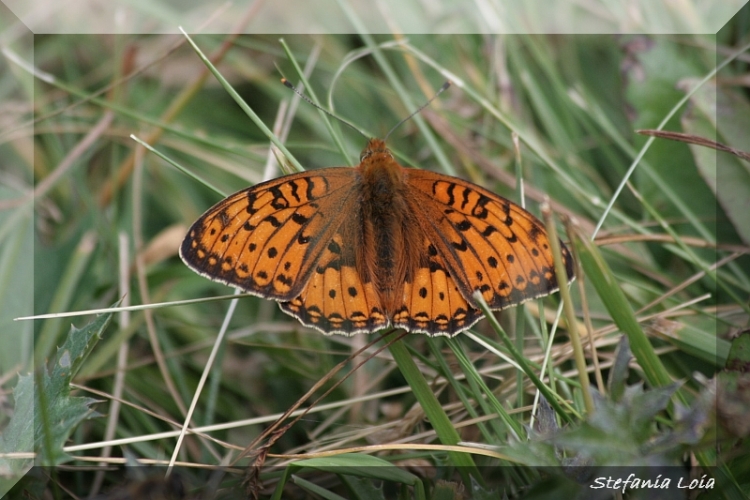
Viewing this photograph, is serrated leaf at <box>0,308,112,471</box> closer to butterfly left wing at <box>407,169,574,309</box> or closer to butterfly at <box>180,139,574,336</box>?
butterfly at <box>180,139,574,336</box>

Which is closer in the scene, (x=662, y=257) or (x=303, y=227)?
(x=303, y=227)

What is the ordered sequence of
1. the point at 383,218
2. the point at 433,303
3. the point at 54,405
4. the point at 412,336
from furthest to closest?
the point at 412,336, the point at 383,218, the point at 433,303, the point at 54,405

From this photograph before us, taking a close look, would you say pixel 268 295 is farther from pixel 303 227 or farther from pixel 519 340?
pixel 519 340

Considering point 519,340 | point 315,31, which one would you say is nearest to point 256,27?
point 315,31

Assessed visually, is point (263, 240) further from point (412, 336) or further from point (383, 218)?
point (412, 336)

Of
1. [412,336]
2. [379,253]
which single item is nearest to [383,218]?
[379,253]

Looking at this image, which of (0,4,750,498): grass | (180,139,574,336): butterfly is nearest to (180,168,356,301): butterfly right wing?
(180,139,574,336): butterfly

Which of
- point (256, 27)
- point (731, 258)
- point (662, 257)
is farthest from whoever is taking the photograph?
point (256, 27)
